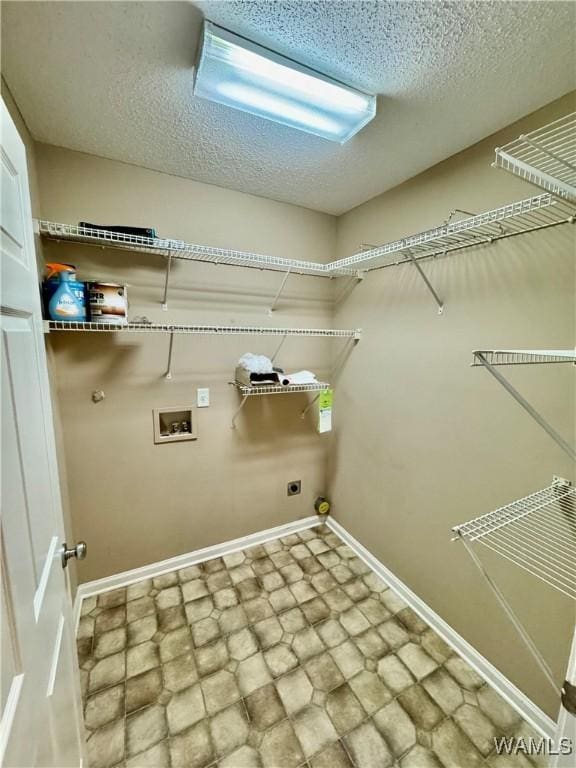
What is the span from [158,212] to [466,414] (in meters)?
1.97

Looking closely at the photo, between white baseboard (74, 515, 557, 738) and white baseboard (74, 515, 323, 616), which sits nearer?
white baseboard (74, 515, 557, 738)

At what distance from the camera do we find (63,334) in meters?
1.63

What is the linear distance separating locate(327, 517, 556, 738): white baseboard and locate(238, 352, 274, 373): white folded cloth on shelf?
4.73 ft

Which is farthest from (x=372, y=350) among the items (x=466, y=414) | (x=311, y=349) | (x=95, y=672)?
(x=95, y=672)

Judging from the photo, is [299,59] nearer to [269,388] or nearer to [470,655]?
[269,388]

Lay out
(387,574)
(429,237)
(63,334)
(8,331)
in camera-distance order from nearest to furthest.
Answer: (8,331) < (429,237) < (63,334) < (387,574)

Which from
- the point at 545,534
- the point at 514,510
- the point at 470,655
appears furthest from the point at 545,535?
the point at 470,655

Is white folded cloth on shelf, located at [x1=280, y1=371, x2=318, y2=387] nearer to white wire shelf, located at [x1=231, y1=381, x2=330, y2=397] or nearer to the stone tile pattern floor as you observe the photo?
white wire shelf, located at [x1=231, y1=381, x2=330, y2=397]

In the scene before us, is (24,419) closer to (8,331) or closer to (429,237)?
(8,331)

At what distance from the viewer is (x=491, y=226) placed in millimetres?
1340

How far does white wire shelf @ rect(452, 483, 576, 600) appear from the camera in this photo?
3.45 feet

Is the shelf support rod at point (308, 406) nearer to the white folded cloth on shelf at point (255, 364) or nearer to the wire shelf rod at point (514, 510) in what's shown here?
the white folded cloth on shelf at point (255, 364)

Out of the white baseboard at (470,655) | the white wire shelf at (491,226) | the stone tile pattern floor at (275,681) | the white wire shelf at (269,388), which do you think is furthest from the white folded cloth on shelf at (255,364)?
the white baseboard at (470,655)

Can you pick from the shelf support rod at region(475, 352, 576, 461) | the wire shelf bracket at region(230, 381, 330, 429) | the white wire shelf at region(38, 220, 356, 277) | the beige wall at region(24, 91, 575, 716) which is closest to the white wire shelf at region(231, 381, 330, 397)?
the wire shelf bracket at region(230, 381, 330, 429)
